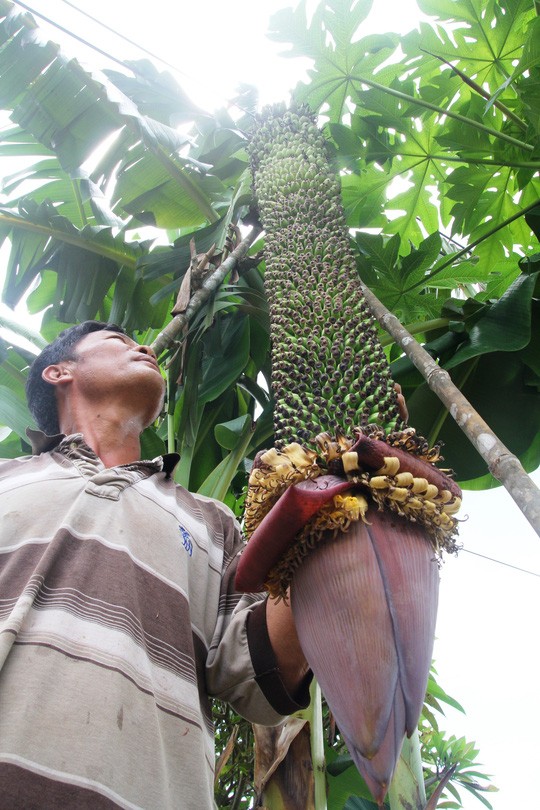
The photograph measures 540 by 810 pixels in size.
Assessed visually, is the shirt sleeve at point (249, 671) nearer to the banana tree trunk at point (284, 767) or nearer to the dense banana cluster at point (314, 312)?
the banana tree trunk at point (284, 767)

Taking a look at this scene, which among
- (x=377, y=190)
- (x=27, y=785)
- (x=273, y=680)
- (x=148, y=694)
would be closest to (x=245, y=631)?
(x=273, y=680)

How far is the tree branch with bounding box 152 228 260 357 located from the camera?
1.64 meters

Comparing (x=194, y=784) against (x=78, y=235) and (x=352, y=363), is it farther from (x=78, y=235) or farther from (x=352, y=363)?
(x=78, y=235)

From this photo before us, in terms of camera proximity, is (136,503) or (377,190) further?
(377,190)

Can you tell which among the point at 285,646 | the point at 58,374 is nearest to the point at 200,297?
the point at 58,374

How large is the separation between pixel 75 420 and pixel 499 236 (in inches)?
61.2

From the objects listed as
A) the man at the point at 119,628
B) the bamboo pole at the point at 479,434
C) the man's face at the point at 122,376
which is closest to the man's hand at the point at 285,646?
the man at the point at 119,628

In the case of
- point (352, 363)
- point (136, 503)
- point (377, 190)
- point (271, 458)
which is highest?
point (377, 190)

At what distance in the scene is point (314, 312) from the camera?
1.11 m

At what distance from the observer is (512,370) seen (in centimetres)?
214

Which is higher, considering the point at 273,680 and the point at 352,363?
the point at 352,363

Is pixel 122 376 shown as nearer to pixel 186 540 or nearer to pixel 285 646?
pixel 186 540

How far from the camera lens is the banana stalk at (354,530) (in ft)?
2.46

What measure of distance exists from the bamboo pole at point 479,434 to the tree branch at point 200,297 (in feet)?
1.71
